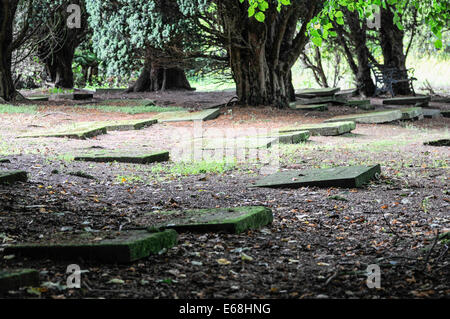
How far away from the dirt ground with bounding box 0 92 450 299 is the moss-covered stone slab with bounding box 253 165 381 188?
0.09 meters

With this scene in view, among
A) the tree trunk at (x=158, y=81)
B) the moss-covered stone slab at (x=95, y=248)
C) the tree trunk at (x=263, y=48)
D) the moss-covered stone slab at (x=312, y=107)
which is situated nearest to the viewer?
the moss-covered stone slab at (x=95, y=248)

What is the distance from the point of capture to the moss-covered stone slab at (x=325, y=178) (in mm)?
5586

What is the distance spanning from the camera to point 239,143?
872 centimetres

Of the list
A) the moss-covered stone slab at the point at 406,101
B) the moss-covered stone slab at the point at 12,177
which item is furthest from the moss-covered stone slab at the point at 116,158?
the moss-covered stone slab at the point at 406,101

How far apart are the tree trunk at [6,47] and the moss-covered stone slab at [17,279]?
13.7 metres

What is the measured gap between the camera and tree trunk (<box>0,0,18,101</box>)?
15.0m

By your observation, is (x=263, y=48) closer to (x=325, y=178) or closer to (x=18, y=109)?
(x=18, y=109)

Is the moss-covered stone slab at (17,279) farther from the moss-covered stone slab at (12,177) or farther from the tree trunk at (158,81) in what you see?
the tree trunk at (158,81)

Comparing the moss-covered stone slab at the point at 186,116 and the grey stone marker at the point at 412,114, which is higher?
the moss-covered stone slab at the point at 186,116

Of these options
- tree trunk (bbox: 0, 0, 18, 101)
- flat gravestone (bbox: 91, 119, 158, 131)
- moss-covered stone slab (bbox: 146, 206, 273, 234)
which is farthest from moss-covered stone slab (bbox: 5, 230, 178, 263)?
tree trunk (bbox: 0, 0, 18, 101)

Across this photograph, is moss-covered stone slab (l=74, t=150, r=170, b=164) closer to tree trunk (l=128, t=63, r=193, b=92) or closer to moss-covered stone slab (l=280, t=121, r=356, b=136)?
moss-covered stone slab (l=280, t=121, r=356, b=136)

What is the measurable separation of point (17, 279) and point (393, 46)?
752 inches

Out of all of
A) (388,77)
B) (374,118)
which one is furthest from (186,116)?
(388,77)
